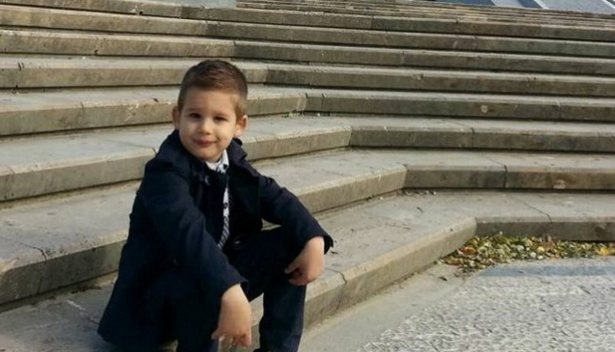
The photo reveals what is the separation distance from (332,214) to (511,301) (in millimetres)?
1107

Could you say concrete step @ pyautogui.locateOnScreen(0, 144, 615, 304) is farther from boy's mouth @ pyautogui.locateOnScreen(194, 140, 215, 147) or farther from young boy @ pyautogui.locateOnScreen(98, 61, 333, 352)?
boy's mouth @ pyautogui.locateOnScreen(194, 140, 215, 147)

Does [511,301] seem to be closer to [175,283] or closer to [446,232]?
[446,232]

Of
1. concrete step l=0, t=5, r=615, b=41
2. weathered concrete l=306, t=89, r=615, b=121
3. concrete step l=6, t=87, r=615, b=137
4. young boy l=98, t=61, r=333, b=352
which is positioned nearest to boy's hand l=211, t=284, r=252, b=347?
young boy l=98, t=61, r=333, b=352

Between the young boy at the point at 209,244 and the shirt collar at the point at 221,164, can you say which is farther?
the shirt collar at the point at 221,164

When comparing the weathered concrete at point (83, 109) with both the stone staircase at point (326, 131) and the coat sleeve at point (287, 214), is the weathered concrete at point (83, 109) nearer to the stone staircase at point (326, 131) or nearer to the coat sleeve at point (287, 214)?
the stone staircase at point (326, 131)

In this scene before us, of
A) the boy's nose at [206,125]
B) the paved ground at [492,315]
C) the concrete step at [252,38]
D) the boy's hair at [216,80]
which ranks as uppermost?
the boy's hair at [216,80]

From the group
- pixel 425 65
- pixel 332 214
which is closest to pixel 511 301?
pixel 332 214

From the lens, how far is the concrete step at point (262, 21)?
568 cm

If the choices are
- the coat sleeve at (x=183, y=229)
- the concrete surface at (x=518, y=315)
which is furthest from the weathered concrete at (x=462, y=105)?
the coat sleeve at (x=183, y=229)

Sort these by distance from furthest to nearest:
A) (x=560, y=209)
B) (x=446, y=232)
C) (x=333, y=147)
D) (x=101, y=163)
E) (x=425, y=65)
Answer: (x=425, y=65), (x=333, y=147), (x=560, y=209), (x=446, y=232), (x=101, y=163)

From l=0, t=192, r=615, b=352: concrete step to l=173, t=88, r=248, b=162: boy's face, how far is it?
725 mm

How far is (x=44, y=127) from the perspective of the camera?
403cm

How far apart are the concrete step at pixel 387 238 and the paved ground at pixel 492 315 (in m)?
0.12

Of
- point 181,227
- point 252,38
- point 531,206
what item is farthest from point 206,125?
point 252,38
